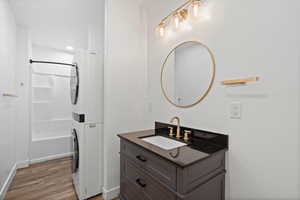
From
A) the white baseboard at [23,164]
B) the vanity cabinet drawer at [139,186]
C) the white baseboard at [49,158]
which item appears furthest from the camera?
the white baseboard at [49,158]

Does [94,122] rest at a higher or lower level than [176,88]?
lower

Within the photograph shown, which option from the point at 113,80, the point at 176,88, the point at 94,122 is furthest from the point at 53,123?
the point at 176,88

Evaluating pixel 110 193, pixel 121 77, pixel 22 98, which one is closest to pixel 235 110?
pixel 121 77

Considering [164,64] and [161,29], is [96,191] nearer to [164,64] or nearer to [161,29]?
[164,64]

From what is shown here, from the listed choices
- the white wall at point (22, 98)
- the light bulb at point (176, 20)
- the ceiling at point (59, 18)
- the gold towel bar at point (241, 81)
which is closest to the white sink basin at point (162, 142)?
the gold towel bar at point (241, 81)

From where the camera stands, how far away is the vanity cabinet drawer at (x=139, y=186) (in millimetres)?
962

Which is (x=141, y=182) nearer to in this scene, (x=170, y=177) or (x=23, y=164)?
(x=170, y=177)

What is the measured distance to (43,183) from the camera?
202 centimetres

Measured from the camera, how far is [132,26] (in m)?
1.88

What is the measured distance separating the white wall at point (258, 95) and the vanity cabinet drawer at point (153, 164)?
575 mm

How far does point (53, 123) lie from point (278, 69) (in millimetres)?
4337

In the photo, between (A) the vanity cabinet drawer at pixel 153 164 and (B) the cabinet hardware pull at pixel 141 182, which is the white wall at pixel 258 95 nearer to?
(A) the vanity cabinet drawer at pixel 153 164

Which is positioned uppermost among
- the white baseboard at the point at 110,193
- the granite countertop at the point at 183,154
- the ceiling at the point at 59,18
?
the ceiling at the point at 59,18

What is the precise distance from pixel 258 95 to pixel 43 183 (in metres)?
2.91
